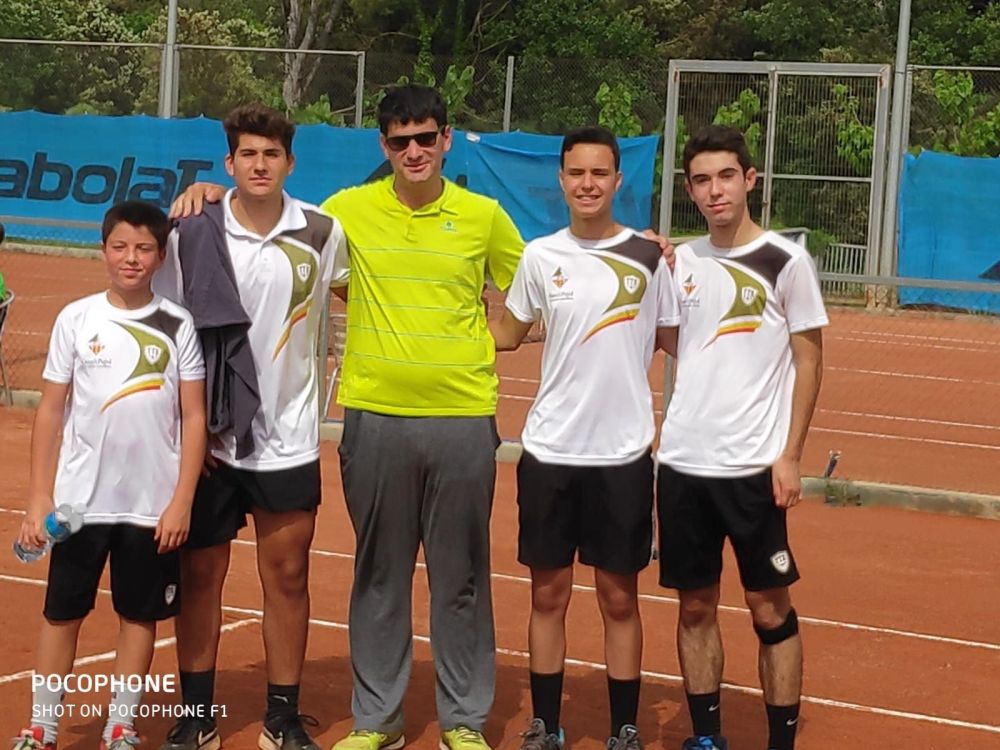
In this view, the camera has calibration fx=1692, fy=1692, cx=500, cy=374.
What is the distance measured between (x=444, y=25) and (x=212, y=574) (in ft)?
115

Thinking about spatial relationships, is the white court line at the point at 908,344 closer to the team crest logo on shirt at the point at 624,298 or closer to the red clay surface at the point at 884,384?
the red clay surface at the point at 884,384

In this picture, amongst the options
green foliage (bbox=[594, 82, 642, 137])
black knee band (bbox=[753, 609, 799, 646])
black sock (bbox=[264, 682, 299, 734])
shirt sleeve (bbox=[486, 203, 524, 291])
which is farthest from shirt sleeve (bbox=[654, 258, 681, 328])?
green foliage (bbox=[594, 82, 642, 137])

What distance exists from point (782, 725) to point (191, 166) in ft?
63.6

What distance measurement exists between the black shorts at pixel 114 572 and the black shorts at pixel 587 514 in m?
1.18

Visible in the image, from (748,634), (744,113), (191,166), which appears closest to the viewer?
(748,634)

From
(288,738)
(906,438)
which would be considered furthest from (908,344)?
(288,738)

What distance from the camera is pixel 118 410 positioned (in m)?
5.19

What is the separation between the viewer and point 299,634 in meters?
5.66

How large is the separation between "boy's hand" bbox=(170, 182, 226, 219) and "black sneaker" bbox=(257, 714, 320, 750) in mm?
1705

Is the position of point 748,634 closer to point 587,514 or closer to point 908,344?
point 587,514

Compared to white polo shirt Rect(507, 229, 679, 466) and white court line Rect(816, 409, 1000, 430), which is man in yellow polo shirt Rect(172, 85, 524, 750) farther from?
white court line Rect(816, 409, 1000, 430)

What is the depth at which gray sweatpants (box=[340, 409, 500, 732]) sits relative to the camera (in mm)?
5516

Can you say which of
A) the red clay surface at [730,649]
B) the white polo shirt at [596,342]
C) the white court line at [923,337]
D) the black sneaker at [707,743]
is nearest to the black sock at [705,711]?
the black sneaker at [707,743]

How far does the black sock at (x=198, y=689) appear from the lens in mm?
5586
